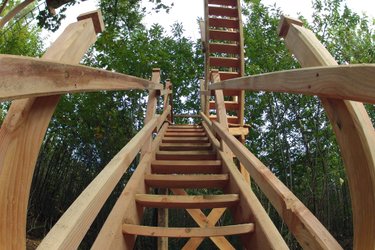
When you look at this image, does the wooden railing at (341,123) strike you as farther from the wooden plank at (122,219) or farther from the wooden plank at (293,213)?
the wooden plank at (122,219)

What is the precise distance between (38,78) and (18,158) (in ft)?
0.79

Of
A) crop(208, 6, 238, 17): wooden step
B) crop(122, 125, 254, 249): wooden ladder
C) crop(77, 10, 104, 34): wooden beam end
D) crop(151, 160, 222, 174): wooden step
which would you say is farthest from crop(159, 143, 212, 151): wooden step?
crop(208, 6, 238, 17): wooden step

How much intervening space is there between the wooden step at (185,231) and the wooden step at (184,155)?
6.19 feet

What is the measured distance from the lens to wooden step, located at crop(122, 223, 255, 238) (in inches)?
85.4

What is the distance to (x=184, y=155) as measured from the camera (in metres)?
4.20

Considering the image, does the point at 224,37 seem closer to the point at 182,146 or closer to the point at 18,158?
the point at 182,146

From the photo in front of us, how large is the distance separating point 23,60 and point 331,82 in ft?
2.64

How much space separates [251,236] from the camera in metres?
2.19

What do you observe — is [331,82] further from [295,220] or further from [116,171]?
[116,171]

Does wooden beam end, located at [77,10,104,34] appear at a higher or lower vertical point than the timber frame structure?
higher

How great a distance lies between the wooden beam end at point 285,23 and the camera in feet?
5.39

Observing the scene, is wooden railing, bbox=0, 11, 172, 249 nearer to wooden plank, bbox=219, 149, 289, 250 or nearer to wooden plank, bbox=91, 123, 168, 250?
wooden plank, bbox=91, 123, 168, 250

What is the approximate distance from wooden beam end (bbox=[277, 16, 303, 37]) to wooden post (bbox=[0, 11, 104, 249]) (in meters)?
1.01

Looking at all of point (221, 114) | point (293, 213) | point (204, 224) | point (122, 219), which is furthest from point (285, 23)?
point (204, 224)
